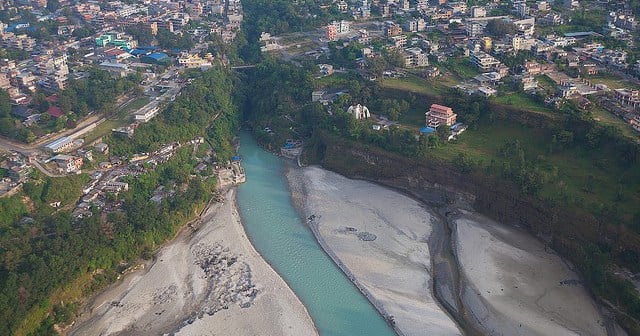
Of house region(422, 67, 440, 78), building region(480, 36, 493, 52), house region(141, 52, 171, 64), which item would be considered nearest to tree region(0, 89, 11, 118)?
house region(141, 52, 171, 64)

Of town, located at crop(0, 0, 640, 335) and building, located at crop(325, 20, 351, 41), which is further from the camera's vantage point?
building, located at crop(325, 20, 351, 41)

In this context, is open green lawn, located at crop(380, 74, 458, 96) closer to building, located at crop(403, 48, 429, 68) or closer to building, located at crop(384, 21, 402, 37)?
building, located at crop(403, 48, 429, 68)

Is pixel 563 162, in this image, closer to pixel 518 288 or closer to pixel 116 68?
pixel 518 288

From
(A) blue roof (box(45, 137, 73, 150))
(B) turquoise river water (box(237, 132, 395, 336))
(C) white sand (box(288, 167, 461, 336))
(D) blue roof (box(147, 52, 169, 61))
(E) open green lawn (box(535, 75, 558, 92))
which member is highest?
(D) blue roof (box(147, 52, 169, 61))

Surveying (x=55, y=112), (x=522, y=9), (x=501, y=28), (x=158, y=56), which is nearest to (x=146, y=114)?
(x=55, y=112)

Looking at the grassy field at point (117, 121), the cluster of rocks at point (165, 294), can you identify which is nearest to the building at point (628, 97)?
the cluster of rocks at point (165, 294)
